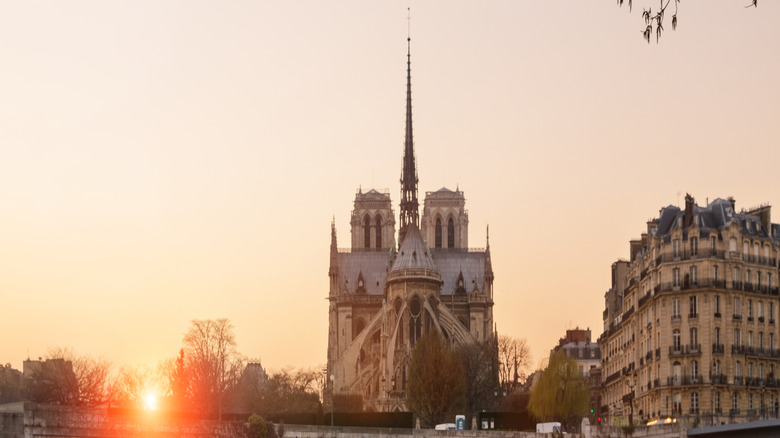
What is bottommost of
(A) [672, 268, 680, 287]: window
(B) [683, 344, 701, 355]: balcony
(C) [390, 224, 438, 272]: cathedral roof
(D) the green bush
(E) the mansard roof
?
(D) the green bush

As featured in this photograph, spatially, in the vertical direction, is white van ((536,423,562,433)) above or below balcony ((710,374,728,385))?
below

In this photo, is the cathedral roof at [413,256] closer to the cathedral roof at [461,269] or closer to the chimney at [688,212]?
the cathedral roof at [461,269]

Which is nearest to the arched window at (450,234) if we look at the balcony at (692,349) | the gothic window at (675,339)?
the gothic window at (675,339)

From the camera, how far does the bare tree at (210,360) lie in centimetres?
10294

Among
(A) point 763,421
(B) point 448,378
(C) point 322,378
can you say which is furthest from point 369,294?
(A) point 763,421

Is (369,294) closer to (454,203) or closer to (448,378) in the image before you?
(454,203)

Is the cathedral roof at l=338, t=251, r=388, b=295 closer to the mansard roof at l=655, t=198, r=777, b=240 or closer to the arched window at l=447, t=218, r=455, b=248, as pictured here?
the arched window at l=447, t=218, r=455, b=248

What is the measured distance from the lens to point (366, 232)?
17600 centimetres

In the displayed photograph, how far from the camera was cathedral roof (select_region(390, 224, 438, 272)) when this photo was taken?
14075cm

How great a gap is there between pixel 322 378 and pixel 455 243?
931 inches

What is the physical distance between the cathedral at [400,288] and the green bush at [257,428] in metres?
63.7

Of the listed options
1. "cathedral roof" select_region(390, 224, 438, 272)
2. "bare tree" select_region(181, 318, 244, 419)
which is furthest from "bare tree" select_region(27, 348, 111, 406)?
"cathedral roof" select_region(390, 224, 438, 272)

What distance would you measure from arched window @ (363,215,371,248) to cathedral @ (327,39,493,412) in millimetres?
120

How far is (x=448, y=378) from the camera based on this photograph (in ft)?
351
